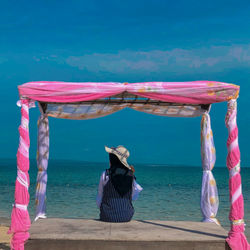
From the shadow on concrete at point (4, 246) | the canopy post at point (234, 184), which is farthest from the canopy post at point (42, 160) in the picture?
the canopy post at point (234, 184)

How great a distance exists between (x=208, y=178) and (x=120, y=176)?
1885mm

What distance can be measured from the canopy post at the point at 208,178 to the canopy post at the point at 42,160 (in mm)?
2826

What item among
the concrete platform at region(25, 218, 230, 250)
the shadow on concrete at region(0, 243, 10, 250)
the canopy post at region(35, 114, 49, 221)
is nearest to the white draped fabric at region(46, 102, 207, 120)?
the canopy post at region(35, 114, 49, 221)

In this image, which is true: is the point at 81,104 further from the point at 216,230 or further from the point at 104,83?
the point at 216,230

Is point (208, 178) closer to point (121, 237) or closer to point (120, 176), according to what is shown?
point (120, 176)

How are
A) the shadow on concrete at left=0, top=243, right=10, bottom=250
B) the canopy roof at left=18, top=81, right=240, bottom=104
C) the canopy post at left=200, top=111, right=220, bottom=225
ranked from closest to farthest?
1. the canopy roof at left=18, top=81, right=240, bottom=104
2. the shadow on concrete at left=0, top=243, right=10, bottom=250
3. the canopy post at left=200, top=111, right=220, bottom=225

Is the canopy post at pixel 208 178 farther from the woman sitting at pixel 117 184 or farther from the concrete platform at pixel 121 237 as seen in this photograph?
the woman sitting at pixel 117 184

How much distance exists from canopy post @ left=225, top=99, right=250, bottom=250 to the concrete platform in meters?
0.21

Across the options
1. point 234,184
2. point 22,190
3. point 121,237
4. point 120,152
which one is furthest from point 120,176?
point 234,184

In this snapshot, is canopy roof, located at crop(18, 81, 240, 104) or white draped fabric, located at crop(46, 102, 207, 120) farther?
white draped fabric, located at crop(46, 102, 207, 120)

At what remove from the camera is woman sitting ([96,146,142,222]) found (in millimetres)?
5590

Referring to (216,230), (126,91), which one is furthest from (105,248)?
(126,91)

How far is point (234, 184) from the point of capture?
5.18m

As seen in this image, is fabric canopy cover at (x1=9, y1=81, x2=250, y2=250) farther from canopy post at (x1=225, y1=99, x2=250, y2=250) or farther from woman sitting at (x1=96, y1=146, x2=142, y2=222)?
woman sitting at (x1=96, y1=146, x2=142, y2=222)
